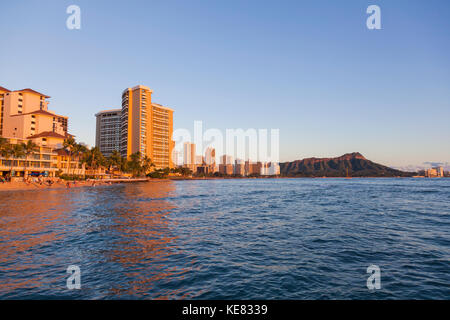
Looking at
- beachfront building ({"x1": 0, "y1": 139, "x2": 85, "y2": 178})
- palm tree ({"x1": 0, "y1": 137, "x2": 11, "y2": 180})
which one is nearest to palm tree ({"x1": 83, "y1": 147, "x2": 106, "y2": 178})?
beachfront building ({"x1": 0, "y1": 139, "x2": 85, "y2": 178})

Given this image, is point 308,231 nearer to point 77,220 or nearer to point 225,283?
point 225,283

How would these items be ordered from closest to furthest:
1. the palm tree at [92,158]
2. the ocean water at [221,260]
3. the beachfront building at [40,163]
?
1. the ocean water at [221,260]
2. the beachfront building at [40,163]
3. the palm tree at [92,158]

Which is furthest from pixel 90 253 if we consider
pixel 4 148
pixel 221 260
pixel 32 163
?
pixel 32 163

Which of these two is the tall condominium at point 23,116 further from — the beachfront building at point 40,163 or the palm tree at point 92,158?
the palm tree at point 92,158

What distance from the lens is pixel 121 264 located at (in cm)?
1362

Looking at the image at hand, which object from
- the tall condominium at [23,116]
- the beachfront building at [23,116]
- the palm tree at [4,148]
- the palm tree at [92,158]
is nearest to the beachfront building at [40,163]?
the palm tree at [4,148]

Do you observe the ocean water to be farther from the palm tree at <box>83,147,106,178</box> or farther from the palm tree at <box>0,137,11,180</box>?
the palm tree at <box>83,147,106,178</box>

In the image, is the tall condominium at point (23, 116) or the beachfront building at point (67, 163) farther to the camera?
the tall condominium at point (23, 116)

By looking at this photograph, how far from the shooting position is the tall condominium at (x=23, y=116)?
144 metres

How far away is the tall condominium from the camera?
144 meters

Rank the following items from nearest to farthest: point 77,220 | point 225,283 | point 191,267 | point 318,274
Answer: point 225,283 → point 318,274 → point 191,267 → point 77,220

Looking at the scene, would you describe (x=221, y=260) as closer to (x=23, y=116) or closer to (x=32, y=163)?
(x=32, y=163)
